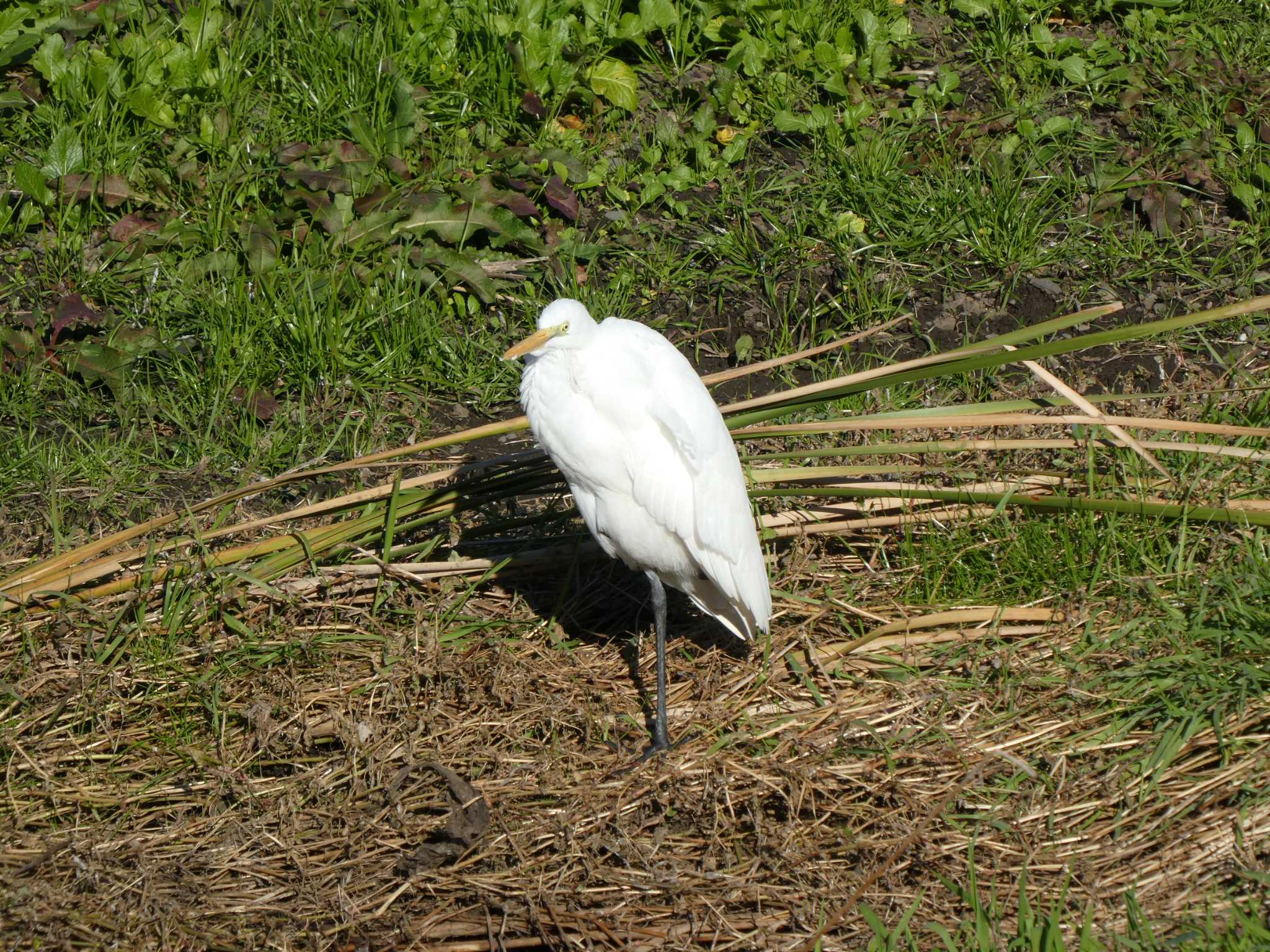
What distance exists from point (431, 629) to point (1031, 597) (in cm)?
154

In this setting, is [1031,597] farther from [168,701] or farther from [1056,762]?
[168,701]

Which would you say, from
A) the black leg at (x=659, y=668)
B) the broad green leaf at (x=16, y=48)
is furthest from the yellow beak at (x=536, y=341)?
the broad green leaf at (x=16, y=48)

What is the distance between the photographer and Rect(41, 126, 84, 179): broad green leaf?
412cm

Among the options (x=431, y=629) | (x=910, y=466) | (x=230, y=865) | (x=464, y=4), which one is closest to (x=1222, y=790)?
(x=910, y=466)

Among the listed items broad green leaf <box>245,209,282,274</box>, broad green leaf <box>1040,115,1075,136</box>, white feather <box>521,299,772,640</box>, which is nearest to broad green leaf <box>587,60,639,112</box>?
broad green leaf <box>245,209,282,274</box>

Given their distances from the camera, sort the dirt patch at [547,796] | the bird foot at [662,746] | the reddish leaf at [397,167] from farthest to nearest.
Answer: the reddish leaf at [397,167] < the bird foot at [662,746] < the dirt patch at [547,796]

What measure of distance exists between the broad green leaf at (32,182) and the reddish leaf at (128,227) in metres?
0.23

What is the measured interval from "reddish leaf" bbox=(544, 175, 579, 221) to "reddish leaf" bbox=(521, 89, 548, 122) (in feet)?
1.10

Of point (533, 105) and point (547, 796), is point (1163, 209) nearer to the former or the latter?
point (533, 105)

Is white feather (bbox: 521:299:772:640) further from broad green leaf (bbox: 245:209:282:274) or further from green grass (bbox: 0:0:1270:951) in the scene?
broad green leaf (bbox: 245:209:282:274)

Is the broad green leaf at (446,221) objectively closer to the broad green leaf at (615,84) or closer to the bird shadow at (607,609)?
the broad green leaf at (615,84)

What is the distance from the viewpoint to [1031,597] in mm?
3201

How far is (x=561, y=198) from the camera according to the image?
426cm

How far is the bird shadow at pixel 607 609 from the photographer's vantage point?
10.9 ft
